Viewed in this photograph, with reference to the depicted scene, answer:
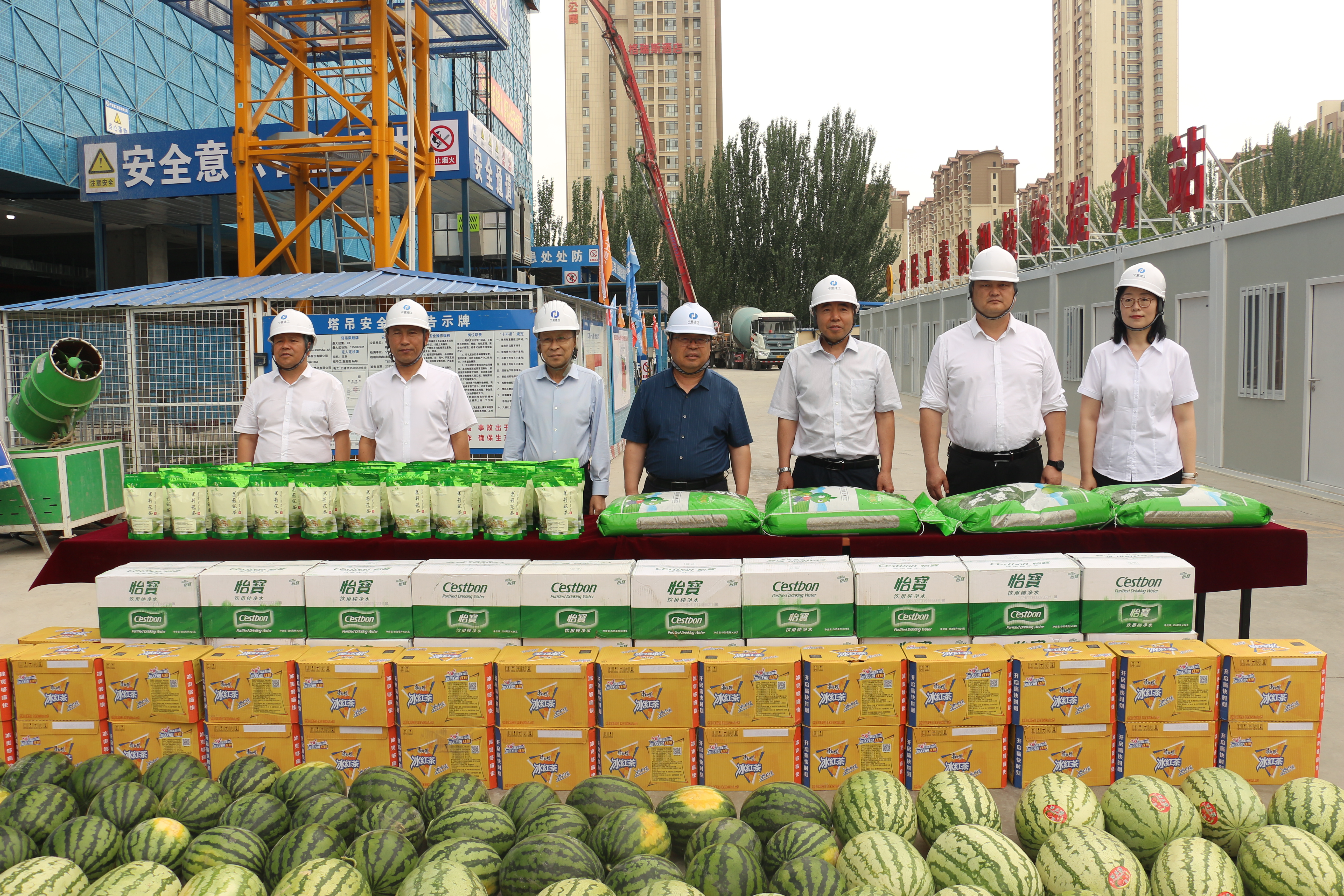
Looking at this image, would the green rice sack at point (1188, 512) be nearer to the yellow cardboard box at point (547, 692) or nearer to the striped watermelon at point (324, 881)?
the yellow cardboard box at point (547, 692)

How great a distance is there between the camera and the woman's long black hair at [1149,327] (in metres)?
4.40

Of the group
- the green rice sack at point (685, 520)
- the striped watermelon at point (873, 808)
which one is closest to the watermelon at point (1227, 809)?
the striped watermelon at point (873, 808)

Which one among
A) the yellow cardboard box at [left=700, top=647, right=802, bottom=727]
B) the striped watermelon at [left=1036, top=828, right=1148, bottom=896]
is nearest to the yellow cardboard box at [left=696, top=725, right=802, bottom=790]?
the yellow cardboard box at [left=700, top=647, right=802, bottom=727]

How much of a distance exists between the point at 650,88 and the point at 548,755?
107287 millimetres

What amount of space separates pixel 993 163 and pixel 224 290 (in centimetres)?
8763

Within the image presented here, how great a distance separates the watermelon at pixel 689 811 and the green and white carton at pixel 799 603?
26.3 inches

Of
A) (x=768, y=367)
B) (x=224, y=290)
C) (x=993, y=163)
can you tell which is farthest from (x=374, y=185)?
(x=993, y=163)

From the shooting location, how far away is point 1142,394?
14.4 ft

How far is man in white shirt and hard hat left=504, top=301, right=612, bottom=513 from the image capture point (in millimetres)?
4707

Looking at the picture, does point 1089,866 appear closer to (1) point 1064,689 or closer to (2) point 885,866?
(2) point 885,866

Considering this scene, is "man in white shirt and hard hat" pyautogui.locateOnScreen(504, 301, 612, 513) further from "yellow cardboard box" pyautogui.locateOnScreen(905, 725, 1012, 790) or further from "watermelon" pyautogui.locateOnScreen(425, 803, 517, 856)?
"watermelon" pyautogui.locateOnScreen(425, 803, 517, 856)

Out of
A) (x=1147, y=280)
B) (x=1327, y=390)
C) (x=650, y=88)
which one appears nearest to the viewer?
(x=1147, y=280)

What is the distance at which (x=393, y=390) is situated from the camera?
4805mm

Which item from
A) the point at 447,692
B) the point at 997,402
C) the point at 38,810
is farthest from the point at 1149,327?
the point at 38,810
